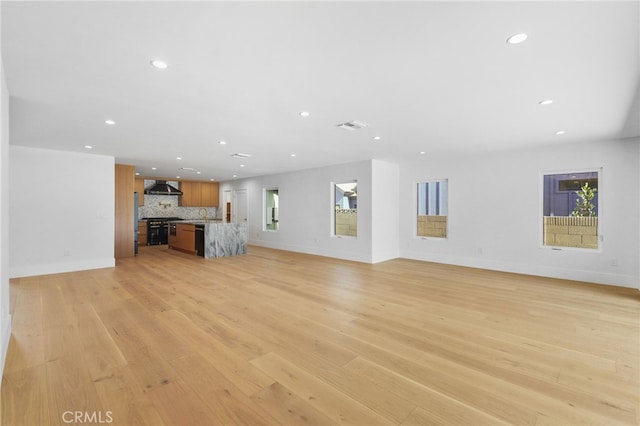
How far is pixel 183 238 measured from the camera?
28.3 ft

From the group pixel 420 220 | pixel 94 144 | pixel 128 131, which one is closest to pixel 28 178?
pixel 94 144

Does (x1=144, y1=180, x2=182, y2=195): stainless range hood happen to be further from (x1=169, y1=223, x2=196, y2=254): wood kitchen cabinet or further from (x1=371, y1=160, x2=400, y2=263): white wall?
(x1=371, y1=160, x2=400, y2=263): white wall

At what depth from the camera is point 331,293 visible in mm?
4289

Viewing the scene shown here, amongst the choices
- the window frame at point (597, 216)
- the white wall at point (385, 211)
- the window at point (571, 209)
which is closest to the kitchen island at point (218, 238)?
the white wall at point (385, 211)

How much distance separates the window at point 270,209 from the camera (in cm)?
995

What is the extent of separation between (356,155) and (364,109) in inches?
115

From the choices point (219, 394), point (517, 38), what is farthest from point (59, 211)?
point (517, 38)

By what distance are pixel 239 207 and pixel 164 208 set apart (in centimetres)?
286

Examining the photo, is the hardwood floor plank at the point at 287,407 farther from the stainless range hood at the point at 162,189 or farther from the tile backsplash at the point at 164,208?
the tile backsplash at the point at 164,208

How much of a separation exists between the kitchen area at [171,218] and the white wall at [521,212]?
494 cm

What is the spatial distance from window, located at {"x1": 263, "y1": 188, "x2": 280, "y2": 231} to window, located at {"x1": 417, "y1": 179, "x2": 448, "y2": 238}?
16.1ft

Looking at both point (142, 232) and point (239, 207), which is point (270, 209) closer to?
point (239, 207)

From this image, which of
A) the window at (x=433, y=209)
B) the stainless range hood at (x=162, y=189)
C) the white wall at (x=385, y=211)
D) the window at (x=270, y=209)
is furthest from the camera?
the stainless range hood at (x=162, y=189)

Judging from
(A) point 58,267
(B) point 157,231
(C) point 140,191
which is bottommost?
(A) point 58,267
